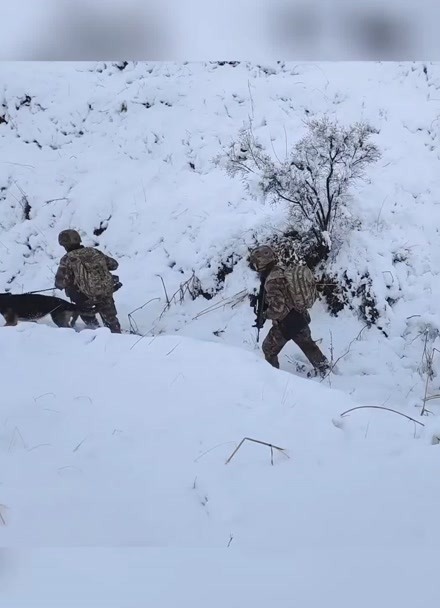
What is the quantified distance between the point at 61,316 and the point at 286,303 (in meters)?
3.23

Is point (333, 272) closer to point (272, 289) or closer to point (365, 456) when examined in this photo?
point (272, 289)

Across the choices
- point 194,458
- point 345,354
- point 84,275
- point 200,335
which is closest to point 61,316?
point 84,275

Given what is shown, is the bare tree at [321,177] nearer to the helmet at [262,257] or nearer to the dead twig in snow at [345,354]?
the dead twig in snow at [345,354]

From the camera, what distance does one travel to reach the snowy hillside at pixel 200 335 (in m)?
3.17

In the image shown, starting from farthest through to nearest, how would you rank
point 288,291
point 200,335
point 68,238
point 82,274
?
point 200,335
point 68,238
point 82,274
point 288,291

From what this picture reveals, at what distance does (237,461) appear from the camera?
11.6ft

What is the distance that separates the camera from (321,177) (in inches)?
319

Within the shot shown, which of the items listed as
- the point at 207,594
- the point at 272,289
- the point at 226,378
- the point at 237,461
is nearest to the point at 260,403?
the point at 226,378

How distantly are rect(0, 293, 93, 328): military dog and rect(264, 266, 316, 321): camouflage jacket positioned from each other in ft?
8.77

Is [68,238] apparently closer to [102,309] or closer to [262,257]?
[102,309]

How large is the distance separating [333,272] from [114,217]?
410cm

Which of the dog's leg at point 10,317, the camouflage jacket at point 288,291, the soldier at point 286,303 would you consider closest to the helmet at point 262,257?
the soldier at point 286,303

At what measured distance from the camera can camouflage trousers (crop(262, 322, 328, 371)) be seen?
6.47 meters

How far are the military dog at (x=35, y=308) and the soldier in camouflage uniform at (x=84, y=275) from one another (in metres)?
0.18
